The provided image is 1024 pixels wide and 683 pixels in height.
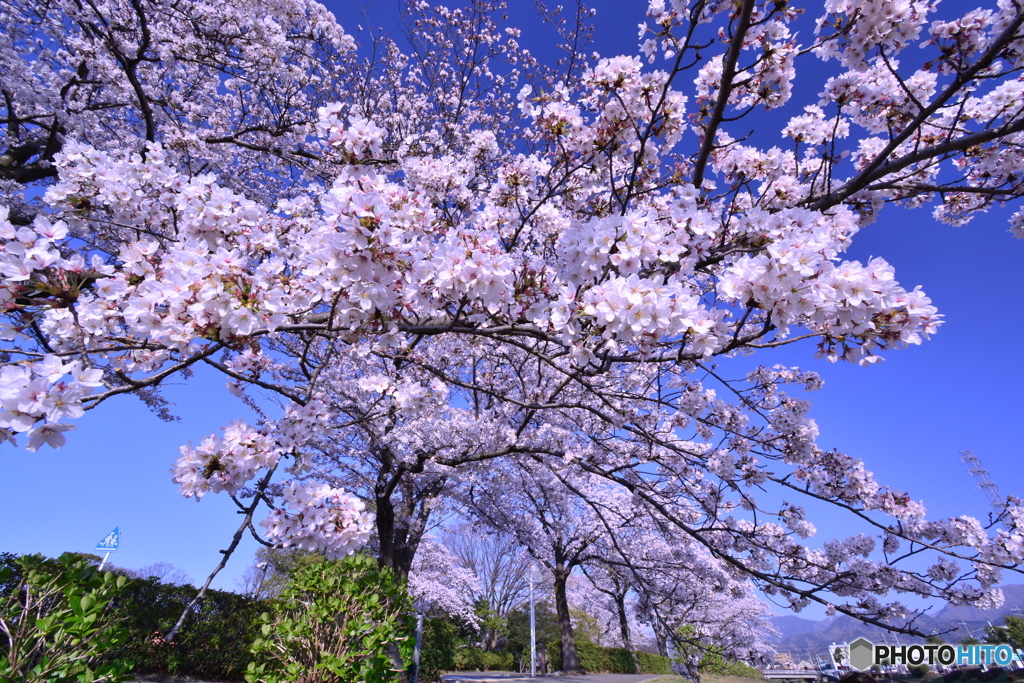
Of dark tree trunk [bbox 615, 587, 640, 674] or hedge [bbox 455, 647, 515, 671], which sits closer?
hedge [bbox 455, 647, 515, 671]

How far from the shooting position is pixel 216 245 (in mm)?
2820

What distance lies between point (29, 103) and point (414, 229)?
7886 millimetres

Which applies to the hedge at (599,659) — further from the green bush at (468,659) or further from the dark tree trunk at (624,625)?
the green bush at (468,659)

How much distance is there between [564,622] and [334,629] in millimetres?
14383

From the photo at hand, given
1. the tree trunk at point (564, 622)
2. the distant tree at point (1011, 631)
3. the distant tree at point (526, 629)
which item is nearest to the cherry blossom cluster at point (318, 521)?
the tree trunk at point (564, 622)

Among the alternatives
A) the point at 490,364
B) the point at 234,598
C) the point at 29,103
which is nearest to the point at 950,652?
the point at 490,364

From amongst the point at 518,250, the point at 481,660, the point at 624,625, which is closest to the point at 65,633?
the point at 518,250

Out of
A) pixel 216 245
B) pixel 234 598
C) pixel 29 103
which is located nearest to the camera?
pixel 216 245

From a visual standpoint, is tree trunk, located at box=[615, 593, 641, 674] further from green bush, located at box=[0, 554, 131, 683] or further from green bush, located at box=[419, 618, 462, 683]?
green bush, located at box=[0, 554, 131, 683]

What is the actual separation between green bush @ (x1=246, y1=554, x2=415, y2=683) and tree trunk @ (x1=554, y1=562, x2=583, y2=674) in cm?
1257

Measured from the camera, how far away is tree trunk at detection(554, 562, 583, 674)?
15.4m

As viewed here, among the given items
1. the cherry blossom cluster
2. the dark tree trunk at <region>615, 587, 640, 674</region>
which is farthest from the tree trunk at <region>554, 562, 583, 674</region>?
the cherry blossom cluster

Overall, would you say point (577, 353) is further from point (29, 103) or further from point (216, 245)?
point (29, 103)

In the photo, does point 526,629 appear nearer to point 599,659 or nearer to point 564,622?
point 599,659
